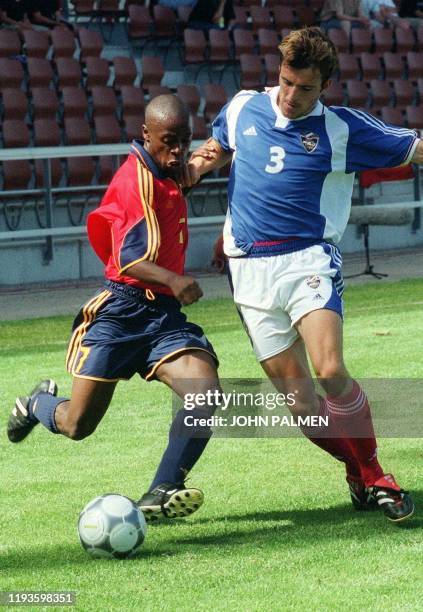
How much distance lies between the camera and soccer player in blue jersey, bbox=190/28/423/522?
5.12 metres

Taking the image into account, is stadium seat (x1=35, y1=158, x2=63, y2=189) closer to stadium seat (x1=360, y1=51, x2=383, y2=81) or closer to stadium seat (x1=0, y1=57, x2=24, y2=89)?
stadium seat (x1=0, y1=57, x2=24, y2=89)

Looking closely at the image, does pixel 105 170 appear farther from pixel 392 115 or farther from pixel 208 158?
pixel 208 158

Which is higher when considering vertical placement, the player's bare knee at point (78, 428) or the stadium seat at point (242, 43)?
the player's bare knee at point (78, 428)

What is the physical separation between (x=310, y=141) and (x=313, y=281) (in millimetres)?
604

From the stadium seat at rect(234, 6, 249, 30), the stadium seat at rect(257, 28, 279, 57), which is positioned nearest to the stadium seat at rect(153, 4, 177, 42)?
the stadium seat at rect(234, 6, 249, 30)

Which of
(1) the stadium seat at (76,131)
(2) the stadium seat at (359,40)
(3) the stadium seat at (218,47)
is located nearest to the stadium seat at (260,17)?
(3) the stadium seat at (218,47)

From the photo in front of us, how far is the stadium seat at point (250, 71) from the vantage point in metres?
18.2

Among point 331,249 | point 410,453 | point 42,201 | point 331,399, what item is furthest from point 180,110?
point 42,201

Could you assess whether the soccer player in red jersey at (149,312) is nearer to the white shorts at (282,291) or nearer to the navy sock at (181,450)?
the navy sock at (181,450)

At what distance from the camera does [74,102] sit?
51.9 feet

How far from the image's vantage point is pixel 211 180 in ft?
52.2

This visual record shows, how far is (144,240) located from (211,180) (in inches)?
433

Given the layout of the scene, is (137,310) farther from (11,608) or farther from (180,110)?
(11,608)

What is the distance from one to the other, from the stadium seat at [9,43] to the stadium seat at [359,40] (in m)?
6.32
